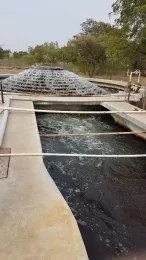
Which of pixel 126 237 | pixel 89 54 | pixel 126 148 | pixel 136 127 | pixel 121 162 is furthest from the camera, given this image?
pixel 89 54

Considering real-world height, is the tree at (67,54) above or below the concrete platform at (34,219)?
above

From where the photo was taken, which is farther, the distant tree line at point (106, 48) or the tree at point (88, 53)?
the tree at point (88, 53)

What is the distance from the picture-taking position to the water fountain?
413 inches

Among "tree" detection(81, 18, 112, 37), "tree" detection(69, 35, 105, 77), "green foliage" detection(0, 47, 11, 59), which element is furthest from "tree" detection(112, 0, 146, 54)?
"green foliage" detection(0, 47, 11, 59)

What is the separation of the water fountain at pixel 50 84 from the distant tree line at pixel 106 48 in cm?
185

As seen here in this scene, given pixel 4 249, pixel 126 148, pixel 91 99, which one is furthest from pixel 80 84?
pixel 4 249

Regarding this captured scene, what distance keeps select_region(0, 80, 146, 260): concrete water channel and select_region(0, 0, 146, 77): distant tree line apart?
2160mm

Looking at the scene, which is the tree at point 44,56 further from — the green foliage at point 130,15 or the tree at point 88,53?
the green foliage at point 130,15

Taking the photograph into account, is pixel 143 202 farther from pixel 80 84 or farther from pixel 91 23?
pixel 91 23

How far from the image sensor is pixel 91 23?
1164 inches

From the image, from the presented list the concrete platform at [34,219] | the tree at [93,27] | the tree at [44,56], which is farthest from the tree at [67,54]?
the concrete platform at [34,219]

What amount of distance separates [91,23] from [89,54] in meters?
12.5

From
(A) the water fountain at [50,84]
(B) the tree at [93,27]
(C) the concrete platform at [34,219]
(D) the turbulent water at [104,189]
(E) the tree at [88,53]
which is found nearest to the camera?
(C) the concrete platform at [34,219]

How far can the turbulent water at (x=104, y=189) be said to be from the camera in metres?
3.25
